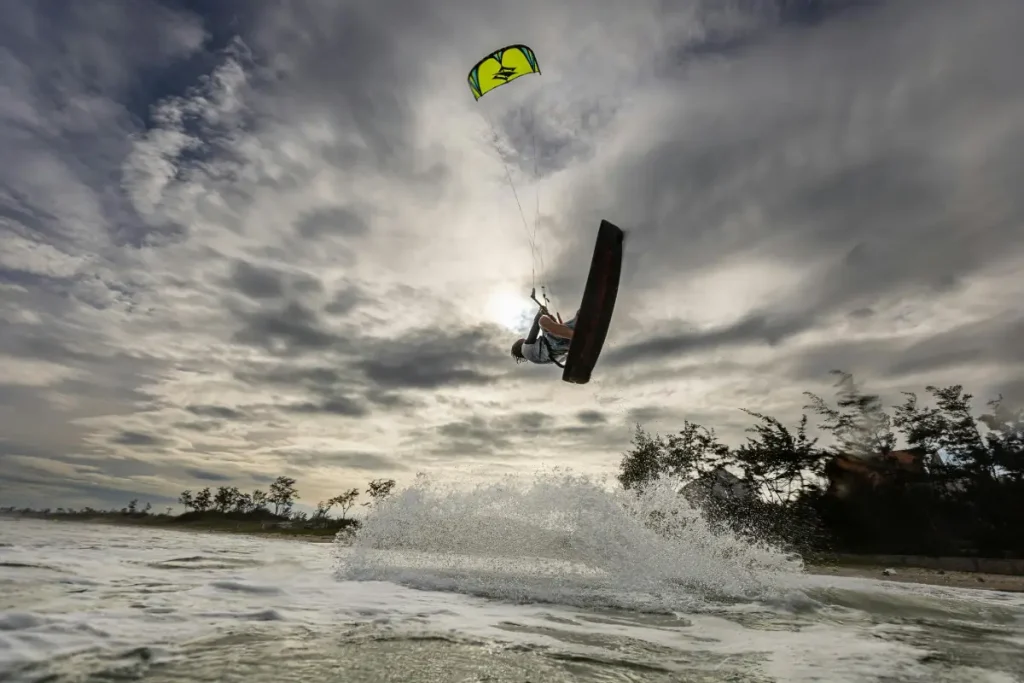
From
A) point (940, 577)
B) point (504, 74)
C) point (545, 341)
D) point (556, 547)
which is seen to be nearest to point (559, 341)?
point (545, 341)

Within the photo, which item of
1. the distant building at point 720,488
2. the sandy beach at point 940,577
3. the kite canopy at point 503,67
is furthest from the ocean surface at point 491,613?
the distant building at point 720,488

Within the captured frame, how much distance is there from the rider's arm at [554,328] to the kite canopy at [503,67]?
282 inches

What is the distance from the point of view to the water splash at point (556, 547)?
28.5ft

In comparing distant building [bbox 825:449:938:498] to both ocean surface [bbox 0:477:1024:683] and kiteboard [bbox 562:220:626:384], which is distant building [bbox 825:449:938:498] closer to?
ocean surface [bbox 0:477:1024:683]

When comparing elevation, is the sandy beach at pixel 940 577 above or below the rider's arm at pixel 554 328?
below

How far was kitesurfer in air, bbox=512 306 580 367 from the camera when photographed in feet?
31.8

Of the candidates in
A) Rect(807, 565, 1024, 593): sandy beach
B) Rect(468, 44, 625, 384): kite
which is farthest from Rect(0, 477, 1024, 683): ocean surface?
Rect(807, 565, 1024, 593): sandy beach

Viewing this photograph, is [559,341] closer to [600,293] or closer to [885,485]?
[600,293]

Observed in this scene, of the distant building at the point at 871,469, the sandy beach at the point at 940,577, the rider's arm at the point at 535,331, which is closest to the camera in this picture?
the rider's arm at the point at 535,331

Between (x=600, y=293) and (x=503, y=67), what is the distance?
7.27 m

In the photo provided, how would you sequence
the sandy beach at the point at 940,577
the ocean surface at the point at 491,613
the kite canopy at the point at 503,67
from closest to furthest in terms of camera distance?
the ocean surface at the point at 491,613 < the kite canopy at the point at 503,67 < the sandy beach at the point at 940,577

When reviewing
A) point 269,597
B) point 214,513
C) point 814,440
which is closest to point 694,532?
point 269,597

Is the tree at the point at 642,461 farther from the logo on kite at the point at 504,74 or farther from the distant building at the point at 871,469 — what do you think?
the logo on kite at the point at 504,74

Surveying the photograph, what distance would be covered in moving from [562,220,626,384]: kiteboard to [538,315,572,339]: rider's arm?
0.14 m
